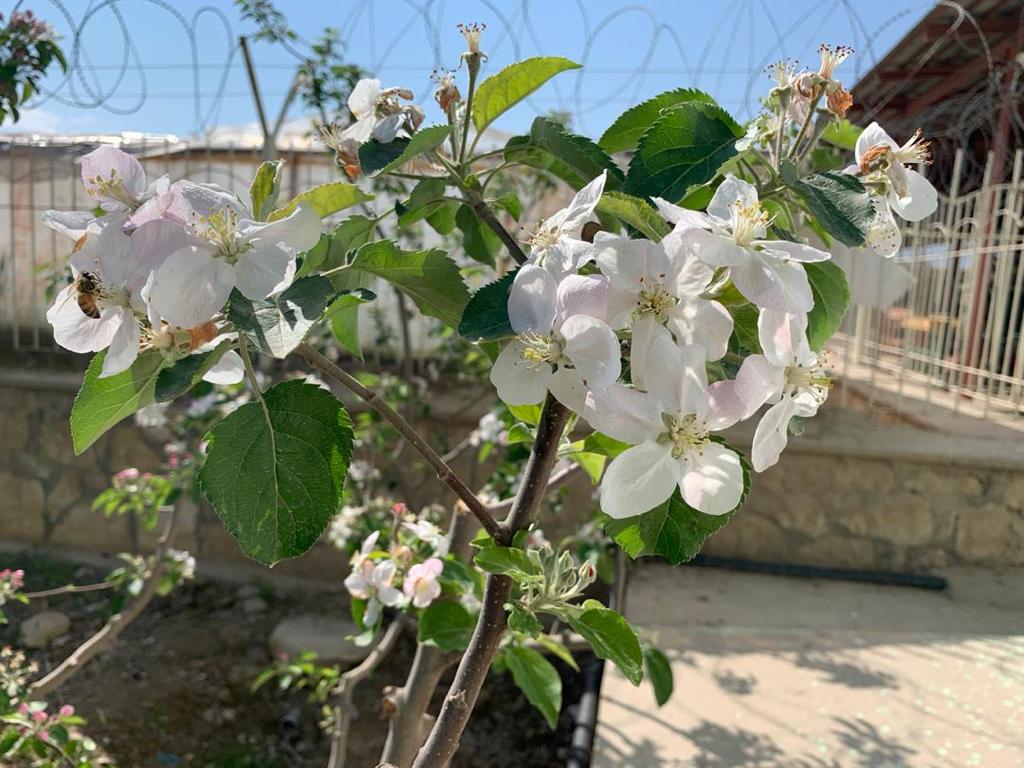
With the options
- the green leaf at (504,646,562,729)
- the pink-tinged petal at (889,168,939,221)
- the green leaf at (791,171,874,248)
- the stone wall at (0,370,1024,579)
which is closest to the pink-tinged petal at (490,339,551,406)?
the green leaf at (791,171,874,248)

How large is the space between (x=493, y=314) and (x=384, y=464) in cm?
301

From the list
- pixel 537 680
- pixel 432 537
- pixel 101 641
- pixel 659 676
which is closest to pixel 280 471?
pixel 537 680

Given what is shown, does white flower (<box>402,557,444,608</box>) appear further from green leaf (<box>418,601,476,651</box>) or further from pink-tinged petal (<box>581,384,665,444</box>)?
pink-tinged petal (<box>581,384,665,444</box>)

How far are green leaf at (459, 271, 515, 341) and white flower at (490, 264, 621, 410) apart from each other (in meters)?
0.01

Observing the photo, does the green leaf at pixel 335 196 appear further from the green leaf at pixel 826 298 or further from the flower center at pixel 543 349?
the green leaf at pixel 826 298

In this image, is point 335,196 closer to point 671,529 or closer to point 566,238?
point 566,238

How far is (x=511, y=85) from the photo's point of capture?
72 centimetres

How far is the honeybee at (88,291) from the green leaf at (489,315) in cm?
22

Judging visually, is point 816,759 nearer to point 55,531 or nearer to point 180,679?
point 180,679

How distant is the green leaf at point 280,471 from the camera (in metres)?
0.49

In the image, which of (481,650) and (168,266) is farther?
(481,650)

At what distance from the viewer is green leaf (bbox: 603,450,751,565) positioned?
1.70 feet

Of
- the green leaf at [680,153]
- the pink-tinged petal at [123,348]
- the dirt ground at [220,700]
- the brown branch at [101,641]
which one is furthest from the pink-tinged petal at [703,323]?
the dirt ground at [220,700]

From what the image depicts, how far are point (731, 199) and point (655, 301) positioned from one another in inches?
3.8
